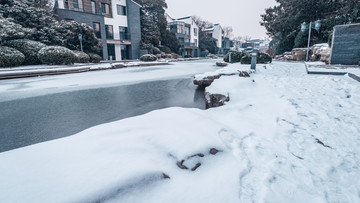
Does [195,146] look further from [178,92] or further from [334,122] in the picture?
[178,92]

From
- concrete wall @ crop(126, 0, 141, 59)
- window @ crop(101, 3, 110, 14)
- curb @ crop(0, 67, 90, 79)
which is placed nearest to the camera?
curb @ crop(0, 67, 90, 79)

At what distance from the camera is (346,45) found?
7652mm

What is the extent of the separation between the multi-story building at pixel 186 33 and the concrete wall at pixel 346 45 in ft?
98.2

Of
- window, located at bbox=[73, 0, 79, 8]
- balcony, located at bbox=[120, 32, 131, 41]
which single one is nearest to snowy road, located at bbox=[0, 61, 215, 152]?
window, located at bbox=[73, 0, 79, 8]

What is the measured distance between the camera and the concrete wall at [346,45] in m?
7.43

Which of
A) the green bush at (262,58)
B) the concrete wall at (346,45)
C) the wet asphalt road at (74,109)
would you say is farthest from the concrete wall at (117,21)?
the concrete wall at (346,45)

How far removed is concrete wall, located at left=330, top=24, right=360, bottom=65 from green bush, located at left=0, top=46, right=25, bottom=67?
17.3 m

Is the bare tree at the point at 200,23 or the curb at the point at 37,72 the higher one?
the bare tree at the point at 200,23

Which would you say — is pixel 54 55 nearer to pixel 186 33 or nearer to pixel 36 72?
pixel 36 72

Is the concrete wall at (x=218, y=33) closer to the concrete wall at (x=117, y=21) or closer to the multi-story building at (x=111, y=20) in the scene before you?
the multi-story building at (x=111, y=20)

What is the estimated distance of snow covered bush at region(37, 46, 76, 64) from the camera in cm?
1190

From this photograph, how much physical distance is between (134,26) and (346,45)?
23.4 metres

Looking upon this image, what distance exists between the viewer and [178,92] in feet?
19.6

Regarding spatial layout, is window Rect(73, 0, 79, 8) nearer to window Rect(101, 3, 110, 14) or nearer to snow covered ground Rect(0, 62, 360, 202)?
window Rect(101, 3, 110, 14)
